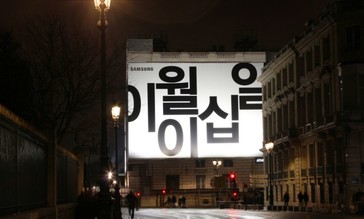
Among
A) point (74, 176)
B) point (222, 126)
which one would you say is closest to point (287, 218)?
point (74, 176)

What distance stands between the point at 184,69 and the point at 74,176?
79199 millimetres

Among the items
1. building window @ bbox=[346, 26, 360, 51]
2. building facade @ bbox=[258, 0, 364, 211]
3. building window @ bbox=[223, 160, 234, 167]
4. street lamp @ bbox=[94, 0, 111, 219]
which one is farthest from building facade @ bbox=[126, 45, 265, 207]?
street lamp @ bbox=[94, 0, 111, 219]

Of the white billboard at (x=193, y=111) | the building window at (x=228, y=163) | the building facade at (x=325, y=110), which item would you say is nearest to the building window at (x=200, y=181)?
the building window at (x=228, y=163)

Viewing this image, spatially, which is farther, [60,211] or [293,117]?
[293,117]

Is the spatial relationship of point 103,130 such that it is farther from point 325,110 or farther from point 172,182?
point 172,182

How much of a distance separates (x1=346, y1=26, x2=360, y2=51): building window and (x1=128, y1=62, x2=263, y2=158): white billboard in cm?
4237

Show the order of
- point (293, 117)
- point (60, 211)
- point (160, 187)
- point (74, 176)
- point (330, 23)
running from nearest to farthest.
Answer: point (60, 211), point (74, 176), point (330, 23), point (293, 117), point (160, 187)

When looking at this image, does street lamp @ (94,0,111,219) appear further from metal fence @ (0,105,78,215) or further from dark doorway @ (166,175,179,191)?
dark doorway @ (166,175,179,191)

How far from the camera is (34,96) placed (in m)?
35.2

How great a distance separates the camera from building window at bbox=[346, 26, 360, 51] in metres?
58.9

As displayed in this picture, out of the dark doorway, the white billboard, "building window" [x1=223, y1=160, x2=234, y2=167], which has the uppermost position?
the white billboard

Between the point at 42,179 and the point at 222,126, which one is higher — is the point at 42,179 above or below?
below

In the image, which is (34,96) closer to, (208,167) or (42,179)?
(42,179)

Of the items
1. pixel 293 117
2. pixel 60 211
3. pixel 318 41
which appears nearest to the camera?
pixel 60 211
